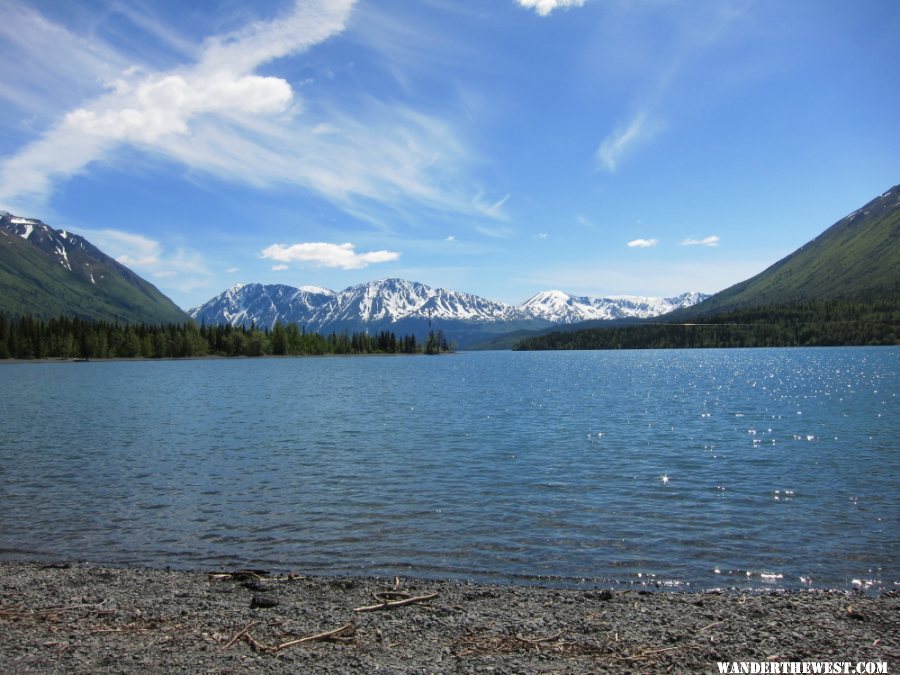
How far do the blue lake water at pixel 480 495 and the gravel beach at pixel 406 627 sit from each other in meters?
2.45

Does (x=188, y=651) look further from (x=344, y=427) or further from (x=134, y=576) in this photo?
(x=344, y=427)

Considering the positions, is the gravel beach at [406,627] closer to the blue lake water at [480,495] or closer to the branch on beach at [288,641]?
the branch on beach at [288,641]

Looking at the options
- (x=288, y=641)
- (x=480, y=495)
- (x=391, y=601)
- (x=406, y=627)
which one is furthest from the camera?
(x=480, y=495)

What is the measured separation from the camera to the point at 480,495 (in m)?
29.7

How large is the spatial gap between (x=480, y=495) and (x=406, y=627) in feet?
50.8

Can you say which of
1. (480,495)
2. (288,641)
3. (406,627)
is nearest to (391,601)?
(406,627)

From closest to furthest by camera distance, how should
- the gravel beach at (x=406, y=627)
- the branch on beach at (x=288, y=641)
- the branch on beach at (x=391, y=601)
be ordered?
1. the gravel beach at (x=406, y=627)
2. the branch on beach at (x=288, y=641)
3. the branch on beach at (x=391, y=601)

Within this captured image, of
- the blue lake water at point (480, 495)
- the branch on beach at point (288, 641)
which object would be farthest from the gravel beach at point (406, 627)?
the blue lake water at point (480, 495)

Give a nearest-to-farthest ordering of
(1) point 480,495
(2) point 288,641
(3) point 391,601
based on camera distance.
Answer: (2) point 288,641 → (3) point 391,601 → (1) point 480,495

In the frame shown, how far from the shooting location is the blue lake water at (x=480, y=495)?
20875mm

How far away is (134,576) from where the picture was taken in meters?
19.2

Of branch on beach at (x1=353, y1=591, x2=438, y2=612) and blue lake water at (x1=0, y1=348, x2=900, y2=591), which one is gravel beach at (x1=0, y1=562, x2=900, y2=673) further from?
blue lake water at (x1=0, y1=348, x2=900, y2=591)

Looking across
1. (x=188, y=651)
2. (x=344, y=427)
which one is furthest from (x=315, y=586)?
(x=344, y=427)

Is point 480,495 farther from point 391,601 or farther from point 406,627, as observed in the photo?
point 406,627
